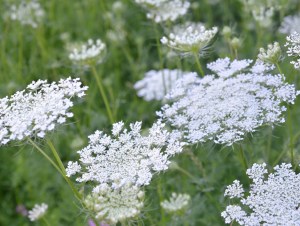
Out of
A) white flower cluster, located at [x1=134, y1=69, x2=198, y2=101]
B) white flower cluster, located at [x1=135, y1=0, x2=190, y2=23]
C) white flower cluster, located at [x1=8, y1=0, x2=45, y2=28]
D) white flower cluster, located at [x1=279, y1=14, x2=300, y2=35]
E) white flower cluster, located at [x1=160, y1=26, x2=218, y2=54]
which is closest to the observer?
white flower cluster, located at [x1=160, y1=26, x2=218, y2=54]

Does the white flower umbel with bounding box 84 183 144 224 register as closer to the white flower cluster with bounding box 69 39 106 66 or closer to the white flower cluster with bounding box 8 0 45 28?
the white flower cluster with bounding box 69 39 106 66

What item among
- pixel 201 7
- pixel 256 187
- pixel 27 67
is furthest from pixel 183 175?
pixel 201 7

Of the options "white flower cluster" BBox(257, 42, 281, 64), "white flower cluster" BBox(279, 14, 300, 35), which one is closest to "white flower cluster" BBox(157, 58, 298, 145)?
"white flower cluster" BBox(257, 42, 281, 64)

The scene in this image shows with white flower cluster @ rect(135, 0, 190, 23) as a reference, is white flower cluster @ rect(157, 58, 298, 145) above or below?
below

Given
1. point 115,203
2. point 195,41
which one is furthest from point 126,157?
point 195,41

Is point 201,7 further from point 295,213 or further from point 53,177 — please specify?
point 295,213

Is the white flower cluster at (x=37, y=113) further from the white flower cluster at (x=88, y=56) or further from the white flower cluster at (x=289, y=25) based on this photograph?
the white flower cluster at (x=289, y=25)

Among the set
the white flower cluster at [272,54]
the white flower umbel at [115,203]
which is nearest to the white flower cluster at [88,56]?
the white flower cluster at [272,54]
